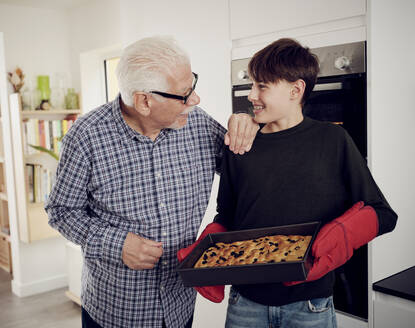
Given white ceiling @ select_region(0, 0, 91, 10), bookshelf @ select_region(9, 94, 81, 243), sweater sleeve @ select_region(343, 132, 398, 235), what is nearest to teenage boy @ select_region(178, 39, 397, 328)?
sweater sleeve @ select_region(343, 132, 398, 235)

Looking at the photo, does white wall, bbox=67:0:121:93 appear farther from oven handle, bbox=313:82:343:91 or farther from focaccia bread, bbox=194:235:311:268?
focaccia bread, bbox=194:235:311:268

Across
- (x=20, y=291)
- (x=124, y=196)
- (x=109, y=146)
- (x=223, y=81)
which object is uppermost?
(x=223, y=81)

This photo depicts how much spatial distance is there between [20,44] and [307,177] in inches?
135

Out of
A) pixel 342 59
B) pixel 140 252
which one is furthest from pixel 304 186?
pixel 342 59

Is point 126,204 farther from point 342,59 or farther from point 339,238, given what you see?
point 342,59

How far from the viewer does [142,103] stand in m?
1.46

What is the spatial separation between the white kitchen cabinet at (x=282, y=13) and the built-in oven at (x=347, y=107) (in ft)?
0.40

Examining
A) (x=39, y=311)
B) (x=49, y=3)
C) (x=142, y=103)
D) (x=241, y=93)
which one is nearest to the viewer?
(x=142, y=103)

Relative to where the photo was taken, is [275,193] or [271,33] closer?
[275,193]

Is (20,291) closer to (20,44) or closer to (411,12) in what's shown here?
(20,44)

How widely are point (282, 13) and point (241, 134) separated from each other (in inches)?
29.3

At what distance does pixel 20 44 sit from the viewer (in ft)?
12.9

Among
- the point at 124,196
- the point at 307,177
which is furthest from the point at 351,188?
the point at 124,196

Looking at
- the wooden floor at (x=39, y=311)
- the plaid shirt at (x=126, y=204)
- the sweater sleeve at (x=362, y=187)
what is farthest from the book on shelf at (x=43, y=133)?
the sweater sleeve at (x=362, y=187)
